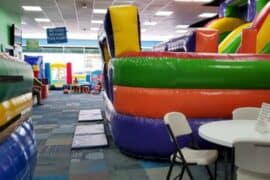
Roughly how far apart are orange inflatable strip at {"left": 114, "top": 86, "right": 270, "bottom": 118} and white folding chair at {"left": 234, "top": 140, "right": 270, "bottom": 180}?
5.37ft

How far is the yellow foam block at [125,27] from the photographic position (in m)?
3.92

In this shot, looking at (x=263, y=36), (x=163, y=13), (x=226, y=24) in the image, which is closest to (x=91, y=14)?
(x=163, y=13)

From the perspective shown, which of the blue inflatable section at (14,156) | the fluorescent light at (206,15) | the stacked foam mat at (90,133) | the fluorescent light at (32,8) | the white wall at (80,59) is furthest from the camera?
the white wall at (80,59)

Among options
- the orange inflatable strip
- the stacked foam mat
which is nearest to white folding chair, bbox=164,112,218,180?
the orange inflatable strip

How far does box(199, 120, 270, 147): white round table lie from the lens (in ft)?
6.67

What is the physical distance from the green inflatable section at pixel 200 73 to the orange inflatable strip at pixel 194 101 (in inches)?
2.7

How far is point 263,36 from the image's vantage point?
15.5 ft

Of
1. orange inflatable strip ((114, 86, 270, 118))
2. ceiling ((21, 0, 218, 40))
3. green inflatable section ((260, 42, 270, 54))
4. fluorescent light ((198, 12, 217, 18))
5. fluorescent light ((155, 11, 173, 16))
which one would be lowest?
orange inflatable strip ((114, 86, 270, 118))

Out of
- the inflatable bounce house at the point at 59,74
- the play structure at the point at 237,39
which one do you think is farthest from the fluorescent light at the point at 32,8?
the inflatable bounce house at the point at 59,74

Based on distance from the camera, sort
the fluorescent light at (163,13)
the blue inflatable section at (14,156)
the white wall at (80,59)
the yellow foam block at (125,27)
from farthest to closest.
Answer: the white wall at (80,59) → the fluorescent light at (163,13) → the yellow foam block at (125,27) → the blue inflatable section at (14,156)

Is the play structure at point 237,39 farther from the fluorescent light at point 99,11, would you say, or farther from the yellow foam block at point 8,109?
the fluorescent light at point 99,11

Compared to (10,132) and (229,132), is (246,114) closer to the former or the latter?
(229,132)

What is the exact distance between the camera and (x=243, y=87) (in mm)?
3486

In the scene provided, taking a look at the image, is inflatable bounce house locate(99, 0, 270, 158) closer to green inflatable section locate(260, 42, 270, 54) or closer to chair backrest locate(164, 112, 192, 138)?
chair backrest locate(164, 112, 192, 138)
